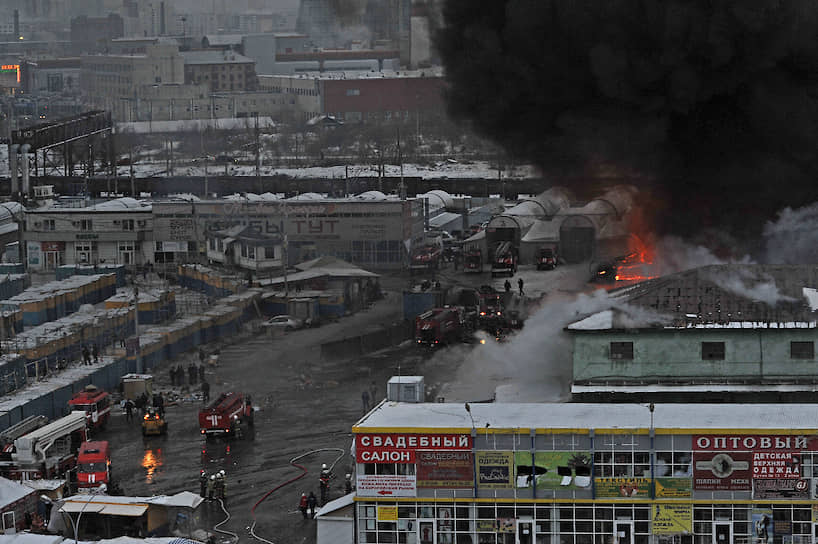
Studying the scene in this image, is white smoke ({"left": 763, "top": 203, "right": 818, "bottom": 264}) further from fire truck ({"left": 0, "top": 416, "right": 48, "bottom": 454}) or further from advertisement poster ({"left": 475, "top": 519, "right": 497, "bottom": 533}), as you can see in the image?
fire truck ({"left": 0, "top": 416, "right": 48, "bottom": 454})

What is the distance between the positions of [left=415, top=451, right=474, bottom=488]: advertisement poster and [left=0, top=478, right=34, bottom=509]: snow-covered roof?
5.48m

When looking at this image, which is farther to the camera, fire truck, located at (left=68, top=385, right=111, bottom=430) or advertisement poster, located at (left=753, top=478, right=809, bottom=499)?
fire truck, located at (left=68, top=385, right=111, bottom=430)

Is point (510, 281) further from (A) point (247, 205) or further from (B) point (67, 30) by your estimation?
(B) point (67, 30)

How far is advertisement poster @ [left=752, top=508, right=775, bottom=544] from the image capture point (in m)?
15.6

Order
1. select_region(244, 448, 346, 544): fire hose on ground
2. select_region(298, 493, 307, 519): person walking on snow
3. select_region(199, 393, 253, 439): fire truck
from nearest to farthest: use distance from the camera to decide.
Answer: select_region(244, 448, 346, 544): fire hose on ground
select_region(298, 493, 307, 519): person walking on snow
select_region(199, 393, 253, 439): fire truck

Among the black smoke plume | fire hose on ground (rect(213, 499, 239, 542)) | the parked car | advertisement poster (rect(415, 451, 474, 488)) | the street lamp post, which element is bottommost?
fire hose on ground (rect(213, 499, 239, 542))

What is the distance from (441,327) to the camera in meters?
30.2

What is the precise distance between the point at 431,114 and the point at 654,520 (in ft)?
196

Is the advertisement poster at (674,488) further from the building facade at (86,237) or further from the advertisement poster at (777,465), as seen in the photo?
the building facade at (86,237)

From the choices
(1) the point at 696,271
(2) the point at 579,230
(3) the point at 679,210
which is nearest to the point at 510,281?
(2) the point at 579,230

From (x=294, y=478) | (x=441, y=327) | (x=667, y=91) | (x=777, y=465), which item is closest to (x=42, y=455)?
(x=294, y=478)

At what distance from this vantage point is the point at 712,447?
15.7m

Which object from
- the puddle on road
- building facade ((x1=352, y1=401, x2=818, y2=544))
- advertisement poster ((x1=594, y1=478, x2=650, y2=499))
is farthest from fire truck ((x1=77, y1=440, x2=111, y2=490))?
advertisement poster ((x1=594, y1=478, x2=650, y2=499))

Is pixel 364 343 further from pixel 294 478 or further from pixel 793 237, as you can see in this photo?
pixel 294 478
